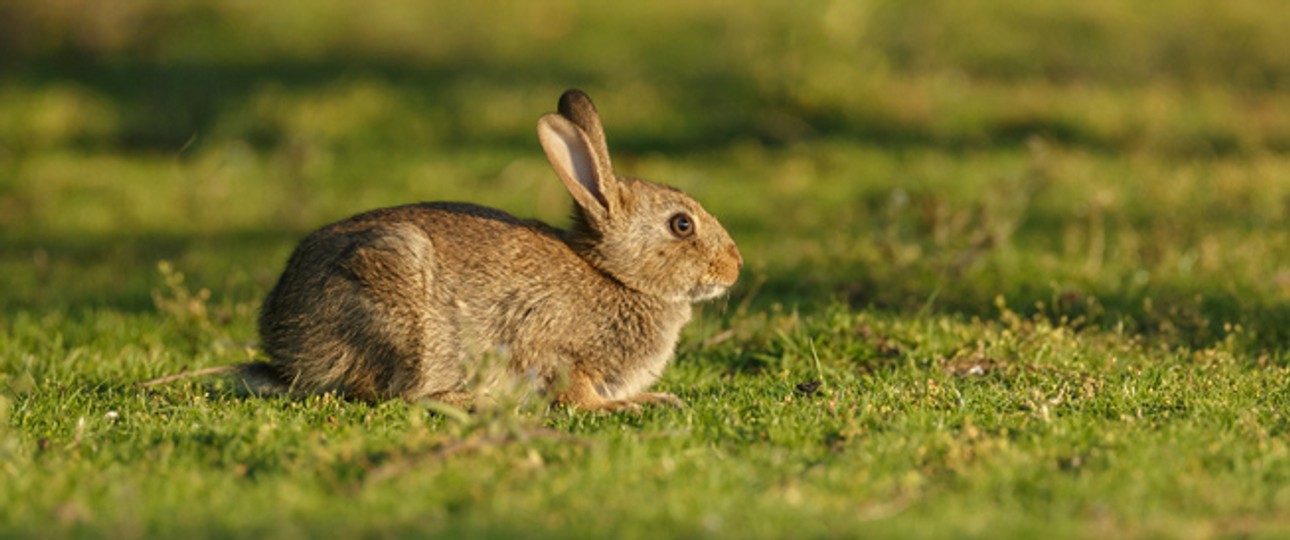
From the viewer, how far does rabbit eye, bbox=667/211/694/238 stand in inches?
309

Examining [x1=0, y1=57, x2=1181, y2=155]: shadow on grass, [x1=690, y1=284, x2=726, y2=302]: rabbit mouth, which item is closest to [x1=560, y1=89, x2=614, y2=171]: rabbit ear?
[x1=690, y1=284, x2=726, y2=302]: rabbit mouth

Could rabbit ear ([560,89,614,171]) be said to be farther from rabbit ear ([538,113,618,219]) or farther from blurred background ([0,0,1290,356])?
blurred background ([0,0,1290,356])

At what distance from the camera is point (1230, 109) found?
16.4m

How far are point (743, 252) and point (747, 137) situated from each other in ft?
15.2

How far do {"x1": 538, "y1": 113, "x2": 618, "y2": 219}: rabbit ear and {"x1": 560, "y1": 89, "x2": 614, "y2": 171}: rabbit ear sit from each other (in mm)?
52

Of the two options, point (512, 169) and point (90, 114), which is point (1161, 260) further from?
point (90, 114)

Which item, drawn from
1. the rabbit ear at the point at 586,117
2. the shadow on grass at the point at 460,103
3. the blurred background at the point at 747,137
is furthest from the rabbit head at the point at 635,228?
the shadow on grass at the point at 460,103

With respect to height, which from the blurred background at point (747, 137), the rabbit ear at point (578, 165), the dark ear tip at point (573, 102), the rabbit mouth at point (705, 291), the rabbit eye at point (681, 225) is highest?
the dark ear tip at point (573, 102)

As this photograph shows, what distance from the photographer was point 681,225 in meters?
7.86

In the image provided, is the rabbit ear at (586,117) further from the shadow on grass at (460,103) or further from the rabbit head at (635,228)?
the shadow on grass at (460,103)

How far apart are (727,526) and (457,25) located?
57.9 feet

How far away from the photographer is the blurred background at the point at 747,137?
10.6 metres

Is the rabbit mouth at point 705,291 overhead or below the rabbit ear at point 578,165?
below

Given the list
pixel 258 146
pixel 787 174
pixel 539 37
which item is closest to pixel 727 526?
pixel 787 174
